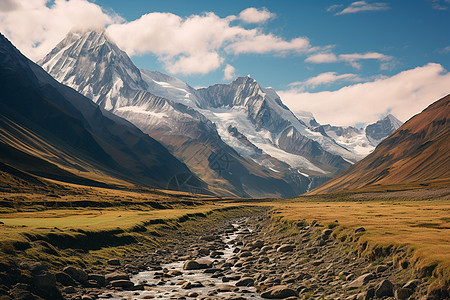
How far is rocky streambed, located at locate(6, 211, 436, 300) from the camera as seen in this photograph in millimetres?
30078

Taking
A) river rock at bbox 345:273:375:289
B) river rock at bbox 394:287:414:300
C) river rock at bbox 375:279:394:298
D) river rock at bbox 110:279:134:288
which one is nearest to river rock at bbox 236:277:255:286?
river rock at bbox 110:279:134:288

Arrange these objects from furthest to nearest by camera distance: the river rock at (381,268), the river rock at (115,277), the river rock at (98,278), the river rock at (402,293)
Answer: the river rock at (115,277) → the river rock at (98,278) → the river rock at (381,268) → the river rock at (402,293)

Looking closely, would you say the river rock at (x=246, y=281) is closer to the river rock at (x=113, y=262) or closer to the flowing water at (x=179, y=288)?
the flowing water at (x=179, y=288)

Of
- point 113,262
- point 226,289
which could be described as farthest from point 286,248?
point 113,262

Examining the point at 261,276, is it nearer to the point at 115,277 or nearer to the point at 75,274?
the point at 115,277

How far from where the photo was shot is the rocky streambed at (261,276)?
1184 inches

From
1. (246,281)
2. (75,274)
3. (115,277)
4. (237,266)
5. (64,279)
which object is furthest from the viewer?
(237,266)

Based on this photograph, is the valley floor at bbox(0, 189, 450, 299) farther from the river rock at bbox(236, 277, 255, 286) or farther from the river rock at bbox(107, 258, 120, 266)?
the river rock at bbox(236, 277, 255, 286)

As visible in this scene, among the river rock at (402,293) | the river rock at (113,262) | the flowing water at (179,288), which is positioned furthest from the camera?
the river rock at (113,262)

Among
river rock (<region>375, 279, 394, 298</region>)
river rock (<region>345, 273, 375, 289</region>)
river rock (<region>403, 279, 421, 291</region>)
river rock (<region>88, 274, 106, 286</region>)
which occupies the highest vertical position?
river rock (<region>403, 279, 421, 291</region>)

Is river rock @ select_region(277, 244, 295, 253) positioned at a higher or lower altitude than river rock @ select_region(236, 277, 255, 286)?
higher

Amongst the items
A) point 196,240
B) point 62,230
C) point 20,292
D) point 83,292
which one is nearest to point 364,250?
point 83,292

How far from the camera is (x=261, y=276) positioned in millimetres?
40656

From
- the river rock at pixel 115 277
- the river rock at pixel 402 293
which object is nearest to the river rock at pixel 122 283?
the river rock at pixel 115 277
